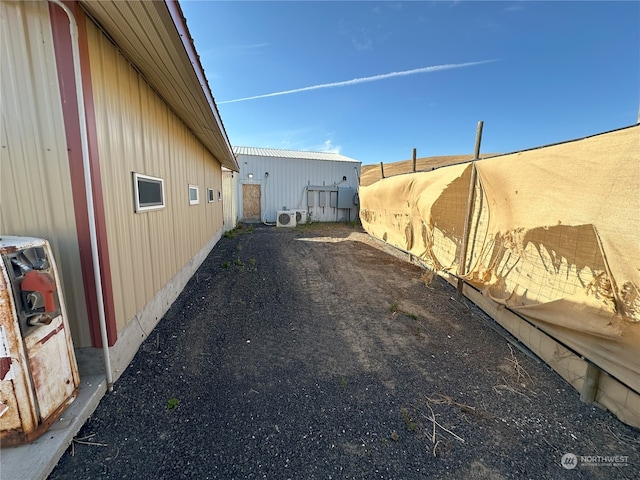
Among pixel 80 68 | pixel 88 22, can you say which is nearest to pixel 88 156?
pixel 80 68

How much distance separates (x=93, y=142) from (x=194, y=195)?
128 inches

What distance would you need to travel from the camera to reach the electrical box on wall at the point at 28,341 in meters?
1.23

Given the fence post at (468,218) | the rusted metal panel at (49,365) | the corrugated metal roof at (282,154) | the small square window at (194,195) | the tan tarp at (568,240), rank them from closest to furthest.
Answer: the rusted metal panel at (49,365) < the tan tarp at (568,240) < the fence post at (468,218) < the small square window at (194,195) < the corrugated metal roof at (282,154)

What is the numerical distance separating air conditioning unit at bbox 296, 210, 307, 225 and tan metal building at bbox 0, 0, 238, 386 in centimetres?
932

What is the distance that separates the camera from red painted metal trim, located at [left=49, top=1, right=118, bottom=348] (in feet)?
5.04

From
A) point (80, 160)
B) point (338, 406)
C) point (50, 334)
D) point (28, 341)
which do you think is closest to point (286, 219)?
point (80, 160)

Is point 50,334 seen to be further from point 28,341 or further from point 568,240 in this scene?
point 568,240

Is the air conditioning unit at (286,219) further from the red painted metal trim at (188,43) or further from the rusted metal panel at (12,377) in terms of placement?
the rusted metal panel at (12,377)

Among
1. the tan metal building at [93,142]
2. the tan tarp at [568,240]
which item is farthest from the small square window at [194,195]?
the tan tarp at [568,240]

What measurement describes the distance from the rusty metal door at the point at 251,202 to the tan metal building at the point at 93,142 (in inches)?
375

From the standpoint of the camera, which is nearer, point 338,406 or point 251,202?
point 338,406

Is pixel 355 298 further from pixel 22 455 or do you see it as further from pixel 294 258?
pixel 22 455

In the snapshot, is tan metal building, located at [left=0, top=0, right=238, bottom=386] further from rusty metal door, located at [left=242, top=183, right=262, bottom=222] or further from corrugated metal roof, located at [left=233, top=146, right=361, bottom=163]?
corrugated metal roof, located at [left=233, top=146, right=361, bottom=163]

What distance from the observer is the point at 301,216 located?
40.1 feet
